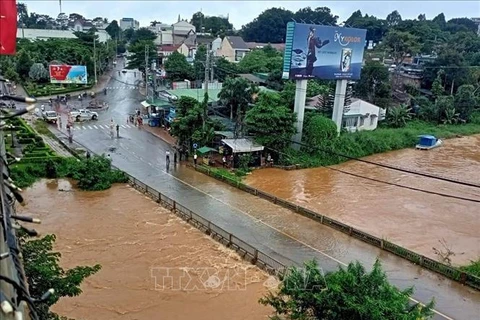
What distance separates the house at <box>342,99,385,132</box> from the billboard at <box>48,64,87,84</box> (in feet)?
95.2

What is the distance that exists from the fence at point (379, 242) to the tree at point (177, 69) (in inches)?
1162

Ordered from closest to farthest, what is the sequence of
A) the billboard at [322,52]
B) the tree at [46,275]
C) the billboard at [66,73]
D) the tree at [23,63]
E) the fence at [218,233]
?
the tree at [46,275] → the fence at [218,233] → the billboard at [322,52] → the billboard at [66,73] → the tree at [23,63]

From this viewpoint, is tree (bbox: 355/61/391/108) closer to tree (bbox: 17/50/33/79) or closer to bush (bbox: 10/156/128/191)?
bush (bbox: 10/156/128/191)

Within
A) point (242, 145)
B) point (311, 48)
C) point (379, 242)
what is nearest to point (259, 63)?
point (311, 48)

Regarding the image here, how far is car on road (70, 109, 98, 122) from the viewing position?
3672cm

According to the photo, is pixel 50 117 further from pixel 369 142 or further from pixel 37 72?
pixel 369 142

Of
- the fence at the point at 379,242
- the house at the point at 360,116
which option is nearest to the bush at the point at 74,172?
the fence at the point at 379,242

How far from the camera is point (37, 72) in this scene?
4928 cm

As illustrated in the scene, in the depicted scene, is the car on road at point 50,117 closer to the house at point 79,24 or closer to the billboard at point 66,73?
the billboard at point 66,73

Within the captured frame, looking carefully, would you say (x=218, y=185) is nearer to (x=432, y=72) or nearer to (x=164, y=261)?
(x=164, y=261)

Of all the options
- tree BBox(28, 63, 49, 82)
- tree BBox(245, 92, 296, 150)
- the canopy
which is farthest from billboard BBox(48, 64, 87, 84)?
tree BBox(245, 92, 296, 150)

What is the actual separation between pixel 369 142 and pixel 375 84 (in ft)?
41.5

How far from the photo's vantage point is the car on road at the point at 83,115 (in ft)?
120

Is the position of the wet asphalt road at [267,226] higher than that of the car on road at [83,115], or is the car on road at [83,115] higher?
the car on road at [83,115]
